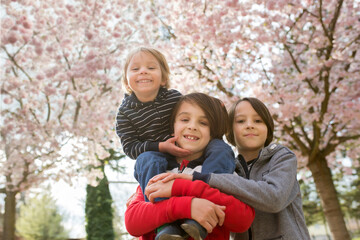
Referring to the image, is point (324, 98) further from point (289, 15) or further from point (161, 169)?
point (161, 169)

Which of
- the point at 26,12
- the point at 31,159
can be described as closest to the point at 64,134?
the point at 31,159

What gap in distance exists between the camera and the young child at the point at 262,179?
1627mm

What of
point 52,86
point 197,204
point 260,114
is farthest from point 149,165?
point 52,86

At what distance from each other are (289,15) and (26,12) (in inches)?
266

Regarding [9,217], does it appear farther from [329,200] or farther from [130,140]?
[130,140]

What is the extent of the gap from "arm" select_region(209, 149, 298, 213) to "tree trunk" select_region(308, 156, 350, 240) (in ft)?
17.1

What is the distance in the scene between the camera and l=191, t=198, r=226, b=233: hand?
146 cm

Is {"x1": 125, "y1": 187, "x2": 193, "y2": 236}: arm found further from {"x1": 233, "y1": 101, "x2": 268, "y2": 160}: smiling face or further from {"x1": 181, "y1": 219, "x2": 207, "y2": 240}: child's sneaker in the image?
{"x1": 233, "y1": 101, "x2": 268, "y2": 160}: smiling face

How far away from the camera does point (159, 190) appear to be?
1.57 m

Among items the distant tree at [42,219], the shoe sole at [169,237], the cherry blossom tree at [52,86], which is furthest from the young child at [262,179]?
the distant tree at [42,219]

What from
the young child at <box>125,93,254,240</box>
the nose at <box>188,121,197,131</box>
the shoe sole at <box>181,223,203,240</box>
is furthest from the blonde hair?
the shoe sole at <box>181,223,203,240</box>

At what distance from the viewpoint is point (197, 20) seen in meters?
8.12

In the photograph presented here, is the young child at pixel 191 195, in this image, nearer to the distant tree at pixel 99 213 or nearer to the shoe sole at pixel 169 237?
the shoe sole at pixel 169 237

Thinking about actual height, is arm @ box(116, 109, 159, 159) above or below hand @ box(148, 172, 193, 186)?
above
